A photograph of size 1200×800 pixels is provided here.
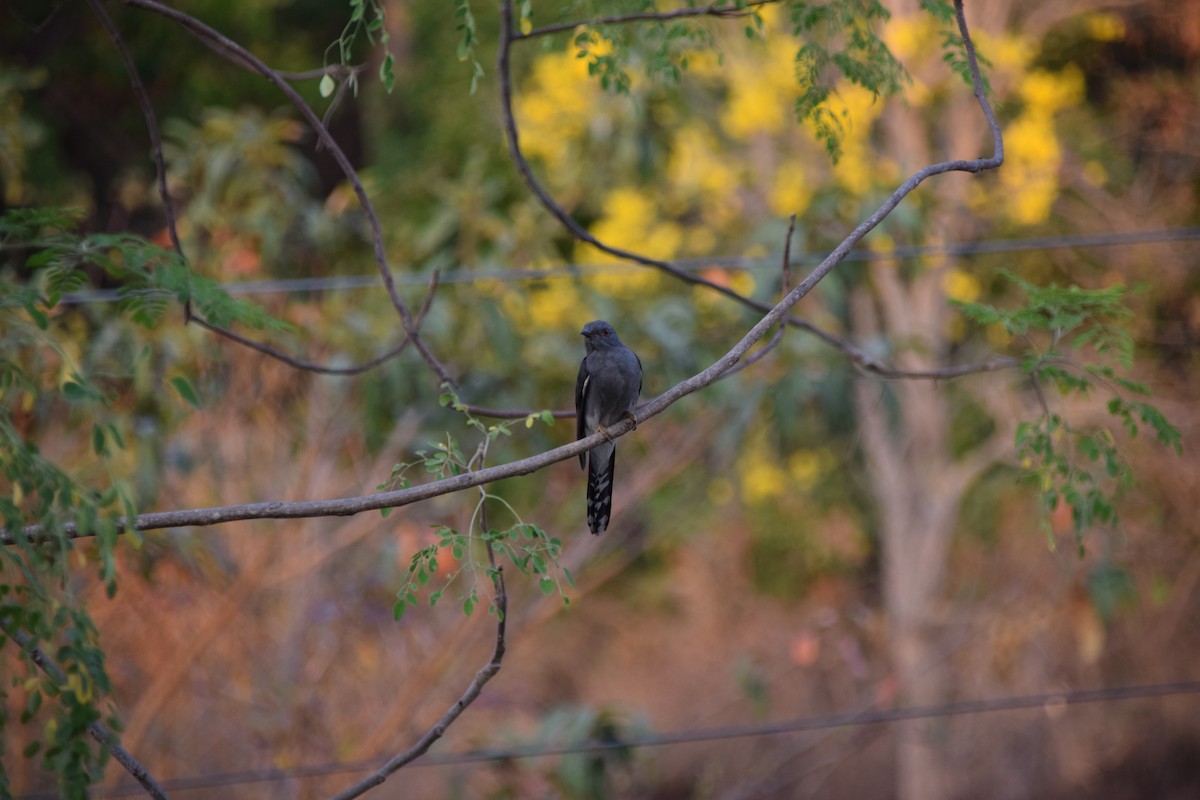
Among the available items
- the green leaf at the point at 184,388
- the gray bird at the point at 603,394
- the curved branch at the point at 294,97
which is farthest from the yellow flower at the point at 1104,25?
the green leaf at the point at 184,388

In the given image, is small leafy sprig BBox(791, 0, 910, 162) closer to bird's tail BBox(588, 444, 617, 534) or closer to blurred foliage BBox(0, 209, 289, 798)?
bird's tail BBox(588, 444, 617, 534)

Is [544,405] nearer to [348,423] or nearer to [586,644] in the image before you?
[348,423]

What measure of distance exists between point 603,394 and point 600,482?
371mm

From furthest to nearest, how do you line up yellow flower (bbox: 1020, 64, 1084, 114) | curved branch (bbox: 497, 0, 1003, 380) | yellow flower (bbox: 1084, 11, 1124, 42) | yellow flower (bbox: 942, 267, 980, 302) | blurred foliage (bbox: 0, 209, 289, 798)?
yellow flower (bbox: 1084, 11, 1124, 42), yellow flower (bbox: 1020, 64, 1084, 114), yellow flower (bbox: 942, 267, 980, 302), curved branch (bbox: 497, 0, 1003, 380), blurred foliage (bbox: 0, 209, 289, 798)

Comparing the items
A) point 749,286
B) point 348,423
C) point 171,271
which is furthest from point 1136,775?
point 171,271

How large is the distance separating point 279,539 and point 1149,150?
9717mm

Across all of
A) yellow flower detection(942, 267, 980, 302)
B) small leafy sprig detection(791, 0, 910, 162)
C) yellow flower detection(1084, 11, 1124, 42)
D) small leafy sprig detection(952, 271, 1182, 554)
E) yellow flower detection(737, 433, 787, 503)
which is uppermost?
yellow flower detection(1084, 11, 1124, 42)

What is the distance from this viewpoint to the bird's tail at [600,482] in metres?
4.67

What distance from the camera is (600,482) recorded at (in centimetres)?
475

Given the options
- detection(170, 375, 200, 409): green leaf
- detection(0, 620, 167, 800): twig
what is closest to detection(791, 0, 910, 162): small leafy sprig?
detection(170, 375, 200, 409): green leaf

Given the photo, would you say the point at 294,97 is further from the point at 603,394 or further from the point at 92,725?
the point at 92,725

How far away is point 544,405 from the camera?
7285 millimetres

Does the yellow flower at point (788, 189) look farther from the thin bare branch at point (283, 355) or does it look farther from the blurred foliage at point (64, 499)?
the blurred foliage at point (64, 499)

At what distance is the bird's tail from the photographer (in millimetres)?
4668
